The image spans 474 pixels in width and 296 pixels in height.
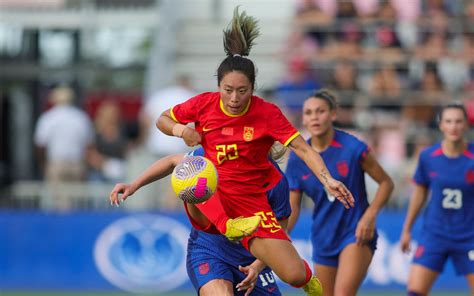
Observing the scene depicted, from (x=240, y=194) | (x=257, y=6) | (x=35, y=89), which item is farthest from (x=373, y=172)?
(x=35, y=89)

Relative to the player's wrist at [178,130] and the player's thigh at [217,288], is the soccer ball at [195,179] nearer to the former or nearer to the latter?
the player's wrist at [178,130]

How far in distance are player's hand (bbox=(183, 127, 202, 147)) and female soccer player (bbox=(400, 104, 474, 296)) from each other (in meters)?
3.12

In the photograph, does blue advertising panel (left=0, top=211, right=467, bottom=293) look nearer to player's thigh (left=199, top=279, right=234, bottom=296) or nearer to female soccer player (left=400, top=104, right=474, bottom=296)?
female soccer player (left=400, top=104, right=474, bottom=296)

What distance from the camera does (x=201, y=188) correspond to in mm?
7348

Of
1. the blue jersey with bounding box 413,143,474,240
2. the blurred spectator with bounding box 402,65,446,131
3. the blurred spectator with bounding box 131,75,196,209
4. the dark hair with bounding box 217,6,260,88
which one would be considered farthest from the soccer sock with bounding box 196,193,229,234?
the blurred spectator with bounding box 402,65,446,131

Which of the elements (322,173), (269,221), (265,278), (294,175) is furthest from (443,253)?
(322,173)

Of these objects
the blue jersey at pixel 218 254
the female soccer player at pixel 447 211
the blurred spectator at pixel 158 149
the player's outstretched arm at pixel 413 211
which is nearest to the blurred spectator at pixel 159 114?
the blurred spectator at pixel 158 149

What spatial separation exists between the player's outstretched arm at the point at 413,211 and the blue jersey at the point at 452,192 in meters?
0.11

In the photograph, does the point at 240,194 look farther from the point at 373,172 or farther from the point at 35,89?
the point at 35,89

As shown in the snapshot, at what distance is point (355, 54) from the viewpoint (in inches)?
685

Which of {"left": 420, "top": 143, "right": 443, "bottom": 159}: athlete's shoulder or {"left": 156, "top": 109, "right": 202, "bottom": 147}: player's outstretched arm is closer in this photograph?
{"left": 156, "top": 109, "right": 202, "bottom": 147}: player's outstretched arm

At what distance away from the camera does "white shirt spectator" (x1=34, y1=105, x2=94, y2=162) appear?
16.2 metres

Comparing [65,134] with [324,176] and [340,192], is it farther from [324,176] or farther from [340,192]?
[340,192]

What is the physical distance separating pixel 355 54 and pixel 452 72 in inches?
60.0
